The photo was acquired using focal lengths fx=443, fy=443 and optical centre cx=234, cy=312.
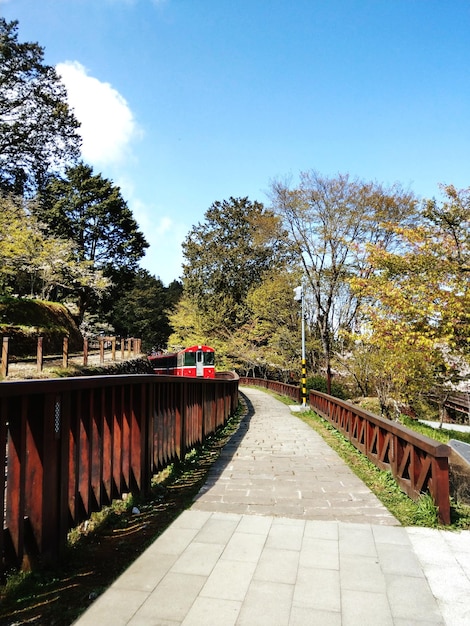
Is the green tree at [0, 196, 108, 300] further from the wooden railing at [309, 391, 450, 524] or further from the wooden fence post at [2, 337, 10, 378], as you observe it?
the wooden railing at [309, 391, 450, 524]

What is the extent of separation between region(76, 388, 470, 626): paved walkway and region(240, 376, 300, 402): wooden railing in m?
17.6

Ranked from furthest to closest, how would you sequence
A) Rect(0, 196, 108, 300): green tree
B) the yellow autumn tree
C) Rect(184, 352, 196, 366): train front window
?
1. Rect(184, 352, 196, 366): train front window
2. Rect(0, 196, 108, 300): green tree
3. the yellow autumn tree

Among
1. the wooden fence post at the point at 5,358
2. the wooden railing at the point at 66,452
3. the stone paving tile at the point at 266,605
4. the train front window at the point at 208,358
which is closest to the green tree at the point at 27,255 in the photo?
the wooden fence post at the point at 5,358

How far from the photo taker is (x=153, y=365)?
2842 cm

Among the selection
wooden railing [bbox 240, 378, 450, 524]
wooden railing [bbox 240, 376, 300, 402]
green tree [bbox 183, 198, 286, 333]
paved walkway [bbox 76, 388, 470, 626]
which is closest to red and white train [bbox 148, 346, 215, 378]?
wooden railing [bbox 240, 376, 300, 402]

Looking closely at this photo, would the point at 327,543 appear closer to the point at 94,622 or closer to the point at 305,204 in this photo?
the point at 94,622

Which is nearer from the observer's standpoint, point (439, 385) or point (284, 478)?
point (284, 478)

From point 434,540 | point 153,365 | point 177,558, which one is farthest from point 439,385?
point 153,365

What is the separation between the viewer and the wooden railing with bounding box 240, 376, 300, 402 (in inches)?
899

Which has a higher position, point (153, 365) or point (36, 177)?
point (36, 177)

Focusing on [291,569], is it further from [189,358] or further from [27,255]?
[189,358]

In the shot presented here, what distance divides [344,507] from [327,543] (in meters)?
1.08

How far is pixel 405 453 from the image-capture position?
15.9 ft

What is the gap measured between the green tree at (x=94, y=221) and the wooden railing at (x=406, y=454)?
30796mm
